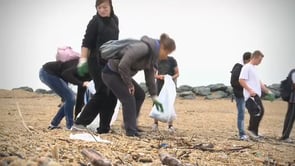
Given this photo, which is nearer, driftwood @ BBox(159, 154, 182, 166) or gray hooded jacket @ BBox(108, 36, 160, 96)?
driftwood @ BBox(159, 154, 182, 166)

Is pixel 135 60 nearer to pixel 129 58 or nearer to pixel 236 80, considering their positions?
pixel 129 58

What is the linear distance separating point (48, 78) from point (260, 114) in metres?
2.12

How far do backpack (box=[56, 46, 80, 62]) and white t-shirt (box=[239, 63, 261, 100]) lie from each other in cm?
168

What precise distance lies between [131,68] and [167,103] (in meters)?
1.56

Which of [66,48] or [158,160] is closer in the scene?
[158,160]

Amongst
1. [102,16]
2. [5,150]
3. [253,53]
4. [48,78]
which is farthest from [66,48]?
[5,150]

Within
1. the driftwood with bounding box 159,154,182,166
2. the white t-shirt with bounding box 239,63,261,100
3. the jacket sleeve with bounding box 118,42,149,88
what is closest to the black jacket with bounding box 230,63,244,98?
the white t-shirt with bounding box 239,63,261,100

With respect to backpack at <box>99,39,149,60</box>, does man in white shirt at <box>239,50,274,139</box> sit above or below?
below

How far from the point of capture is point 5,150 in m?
2.25

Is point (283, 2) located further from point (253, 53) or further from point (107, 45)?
point (253, 53)

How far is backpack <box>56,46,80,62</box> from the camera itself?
4.30m

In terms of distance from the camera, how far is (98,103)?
386 centimetres

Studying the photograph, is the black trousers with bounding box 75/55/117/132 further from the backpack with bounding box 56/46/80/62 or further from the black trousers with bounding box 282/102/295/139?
the black trousers with bounding box 282/102/295/139

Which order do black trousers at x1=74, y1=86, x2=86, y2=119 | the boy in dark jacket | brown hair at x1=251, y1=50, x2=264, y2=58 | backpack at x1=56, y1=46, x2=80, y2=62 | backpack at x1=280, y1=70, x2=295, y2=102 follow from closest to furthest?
backpack at x1=56, y1=46, x2=80, y2=62 < black trousers at x1=74, y1=86, x2=86, y2=119 < brown hair at x1=251, y1=50, x2=264, y2=58 < the boy in dark jacket < backpack at x1=280, y1=70, x2=295, y2=102
